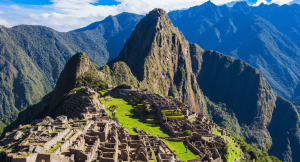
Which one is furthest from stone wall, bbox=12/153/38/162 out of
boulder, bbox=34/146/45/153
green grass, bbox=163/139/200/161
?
green grass, bbox=163/139/200/161

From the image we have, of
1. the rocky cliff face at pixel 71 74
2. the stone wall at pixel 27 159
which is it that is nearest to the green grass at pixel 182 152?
the stone wall at pixel 27 159

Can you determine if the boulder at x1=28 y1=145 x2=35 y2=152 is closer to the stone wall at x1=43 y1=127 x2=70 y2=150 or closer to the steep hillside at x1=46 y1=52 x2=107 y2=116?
the stone wall at x1=43 y1=127 x2=70 y2=150

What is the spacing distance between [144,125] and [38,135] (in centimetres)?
3836

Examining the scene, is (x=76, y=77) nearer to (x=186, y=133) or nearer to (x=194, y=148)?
(x=186, y=133)

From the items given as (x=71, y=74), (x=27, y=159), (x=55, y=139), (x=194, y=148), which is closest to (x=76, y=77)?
(x=71, y=74)

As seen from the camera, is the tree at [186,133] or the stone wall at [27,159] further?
the tree at [186,133]

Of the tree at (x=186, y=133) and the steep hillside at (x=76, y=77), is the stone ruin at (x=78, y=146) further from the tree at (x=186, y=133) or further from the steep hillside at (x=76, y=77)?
the steep hillside at (x=76, y=77)

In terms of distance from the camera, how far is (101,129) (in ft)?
116

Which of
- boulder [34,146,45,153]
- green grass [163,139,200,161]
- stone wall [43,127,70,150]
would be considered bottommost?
green grass [163,139,200,161]

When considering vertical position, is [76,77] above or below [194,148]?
above

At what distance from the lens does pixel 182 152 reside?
48.0 meters

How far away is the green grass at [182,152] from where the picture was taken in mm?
45487

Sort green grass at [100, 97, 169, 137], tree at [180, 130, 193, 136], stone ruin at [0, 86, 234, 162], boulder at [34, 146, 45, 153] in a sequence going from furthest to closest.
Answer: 1. green grass at [100, 97, 169, 137]
2. tree at [180, 130, 193, 136]
3. stone ruin at [0, 86, 234, 162]
4. boulder at [34, 146, 45, 153]

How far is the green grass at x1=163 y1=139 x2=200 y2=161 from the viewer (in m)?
45.5
